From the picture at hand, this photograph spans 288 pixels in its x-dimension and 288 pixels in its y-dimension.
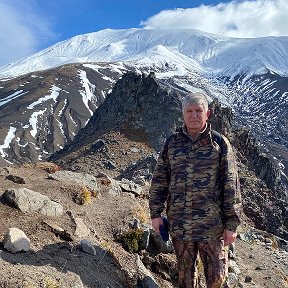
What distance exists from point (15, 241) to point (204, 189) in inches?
126

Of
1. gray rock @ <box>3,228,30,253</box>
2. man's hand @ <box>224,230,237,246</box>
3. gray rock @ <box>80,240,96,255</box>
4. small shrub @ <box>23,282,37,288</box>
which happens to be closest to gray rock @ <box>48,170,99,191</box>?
gray rock @ <box>80,240,96,255</box>

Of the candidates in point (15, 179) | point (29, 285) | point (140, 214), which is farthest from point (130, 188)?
point (29, 285)

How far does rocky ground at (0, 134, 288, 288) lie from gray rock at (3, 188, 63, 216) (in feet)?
0.45

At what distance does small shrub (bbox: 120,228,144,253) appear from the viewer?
383 inches

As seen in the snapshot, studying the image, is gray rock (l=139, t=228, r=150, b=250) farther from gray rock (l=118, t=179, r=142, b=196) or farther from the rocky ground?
gray rock (l=118, t=179, r=142, b=196)

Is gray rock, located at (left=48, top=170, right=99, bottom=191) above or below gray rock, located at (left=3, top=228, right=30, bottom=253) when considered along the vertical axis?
above

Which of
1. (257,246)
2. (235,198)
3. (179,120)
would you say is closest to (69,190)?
(235,198)

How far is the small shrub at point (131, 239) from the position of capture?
9719mm

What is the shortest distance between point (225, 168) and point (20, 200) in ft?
15.3

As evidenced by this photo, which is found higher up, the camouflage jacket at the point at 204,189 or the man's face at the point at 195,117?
the man's face at the point at 195,117

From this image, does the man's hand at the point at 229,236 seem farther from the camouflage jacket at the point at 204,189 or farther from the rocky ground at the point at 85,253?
the rocky ground at the point at 85,253

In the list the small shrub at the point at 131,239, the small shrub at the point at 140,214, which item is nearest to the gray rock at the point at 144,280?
the small shrub at the point at 131,239

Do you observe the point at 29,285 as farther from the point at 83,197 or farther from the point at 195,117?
the point at 83,197

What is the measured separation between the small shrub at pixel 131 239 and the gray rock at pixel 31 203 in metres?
1.47
